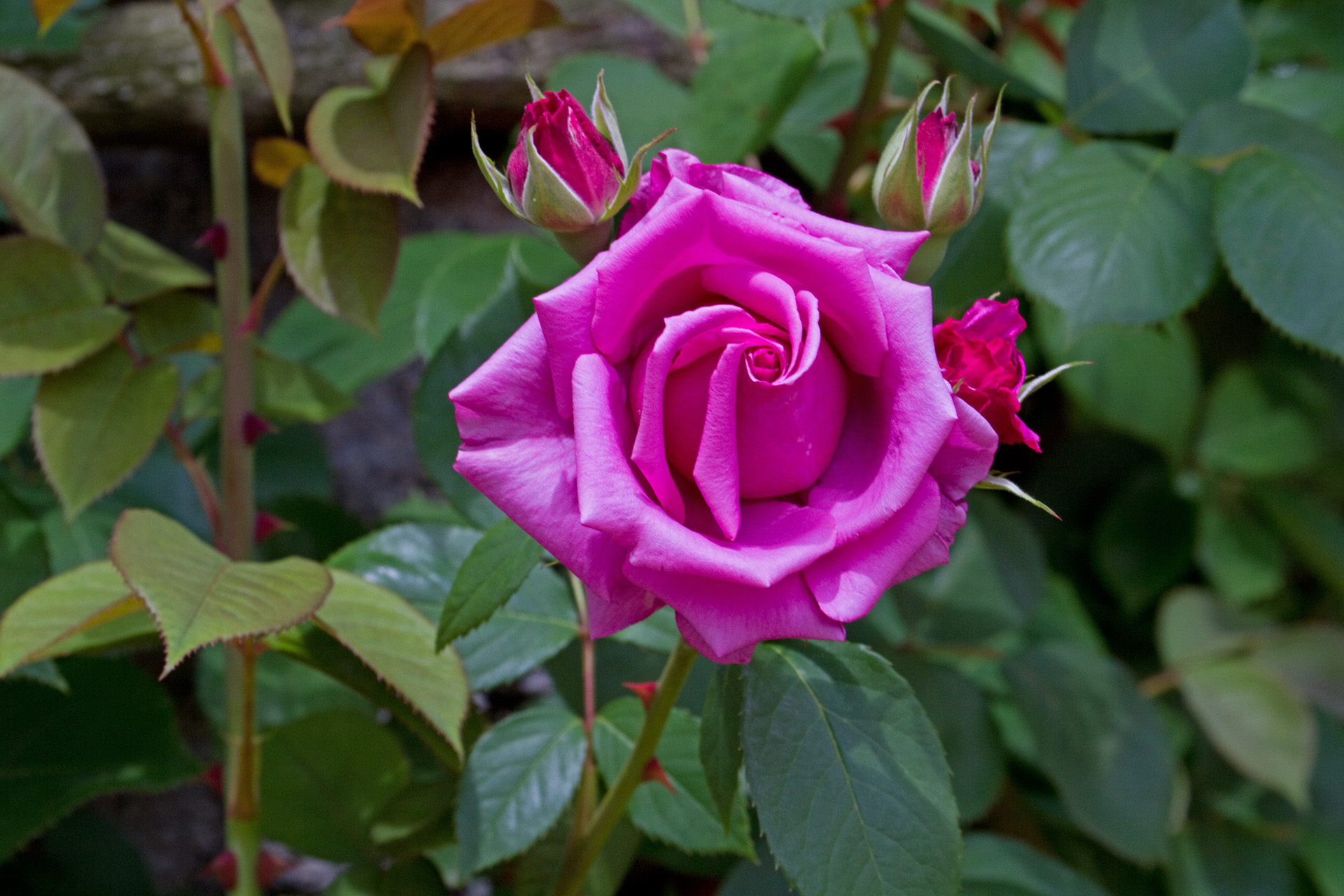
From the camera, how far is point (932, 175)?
1.42 ft

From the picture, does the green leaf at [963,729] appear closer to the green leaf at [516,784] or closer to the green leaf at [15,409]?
the green leaf at [516,784]

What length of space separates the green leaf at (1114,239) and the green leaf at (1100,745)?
41 cm

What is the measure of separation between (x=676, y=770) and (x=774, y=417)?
0.33m

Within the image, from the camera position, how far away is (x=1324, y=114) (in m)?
0.99

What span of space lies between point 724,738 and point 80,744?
0.56 metres

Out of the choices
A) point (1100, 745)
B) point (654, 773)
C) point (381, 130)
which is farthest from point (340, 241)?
point (1100, 745)

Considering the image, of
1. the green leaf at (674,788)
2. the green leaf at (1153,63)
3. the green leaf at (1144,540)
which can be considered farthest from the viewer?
the green leaf at (1144,540)

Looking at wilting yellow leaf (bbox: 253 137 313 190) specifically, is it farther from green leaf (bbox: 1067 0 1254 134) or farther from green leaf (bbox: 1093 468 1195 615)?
green leaf (bbox: 1093 468 1195 615)

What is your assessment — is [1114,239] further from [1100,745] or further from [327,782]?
[327,782]

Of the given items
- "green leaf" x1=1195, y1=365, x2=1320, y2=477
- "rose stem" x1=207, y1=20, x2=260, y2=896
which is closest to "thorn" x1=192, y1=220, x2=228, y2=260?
"rose stem" x1=207, y1=20, x2=260, y2=896

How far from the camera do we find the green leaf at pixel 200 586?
44 cm

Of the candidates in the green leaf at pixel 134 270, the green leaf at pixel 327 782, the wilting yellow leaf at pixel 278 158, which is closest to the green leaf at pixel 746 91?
the wilting yellow leaf at pixel 278 158

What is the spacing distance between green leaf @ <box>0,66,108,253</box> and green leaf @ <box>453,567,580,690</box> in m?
0.38

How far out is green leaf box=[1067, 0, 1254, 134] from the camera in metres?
0.82
